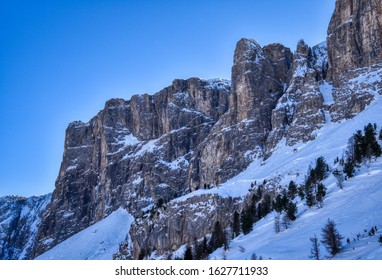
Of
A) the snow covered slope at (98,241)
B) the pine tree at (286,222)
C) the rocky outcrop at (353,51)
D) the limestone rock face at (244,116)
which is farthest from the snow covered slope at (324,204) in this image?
the snow covered slope at (98,241)

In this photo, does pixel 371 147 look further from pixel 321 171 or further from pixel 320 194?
pixel 320 194

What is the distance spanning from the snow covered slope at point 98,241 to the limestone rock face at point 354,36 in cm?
8504

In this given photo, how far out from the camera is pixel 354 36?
156m

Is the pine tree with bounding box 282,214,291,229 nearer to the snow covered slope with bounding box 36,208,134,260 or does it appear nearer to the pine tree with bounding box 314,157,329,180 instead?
the pine tree with bounding box 314,157,329,180

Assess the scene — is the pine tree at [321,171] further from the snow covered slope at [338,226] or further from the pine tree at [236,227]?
the pine tree at [236,227]

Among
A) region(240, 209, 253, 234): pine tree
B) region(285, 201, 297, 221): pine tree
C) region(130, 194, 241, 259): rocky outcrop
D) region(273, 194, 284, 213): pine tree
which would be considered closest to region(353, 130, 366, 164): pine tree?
region(273, 194, 284, 213): pine tree

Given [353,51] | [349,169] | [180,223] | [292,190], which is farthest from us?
[353,51]

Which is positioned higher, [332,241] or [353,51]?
[353,51]

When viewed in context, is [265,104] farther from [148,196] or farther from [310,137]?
[148,196]

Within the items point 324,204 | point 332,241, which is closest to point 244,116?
point 324,204

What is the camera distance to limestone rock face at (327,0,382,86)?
14738cm

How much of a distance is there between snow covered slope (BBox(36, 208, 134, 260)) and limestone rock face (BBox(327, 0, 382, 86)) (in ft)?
279

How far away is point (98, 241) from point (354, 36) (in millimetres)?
106619
